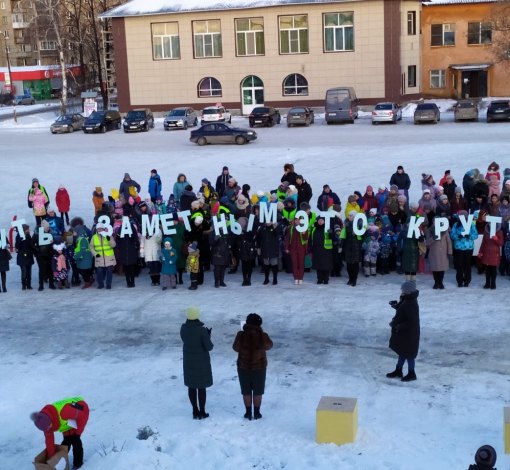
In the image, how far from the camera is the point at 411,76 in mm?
49031

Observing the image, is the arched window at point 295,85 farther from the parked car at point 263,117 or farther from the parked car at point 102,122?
the parked car at point 102,122

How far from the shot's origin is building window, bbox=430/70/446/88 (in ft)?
170

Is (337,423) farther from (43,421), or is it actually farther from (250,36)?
(250,36)

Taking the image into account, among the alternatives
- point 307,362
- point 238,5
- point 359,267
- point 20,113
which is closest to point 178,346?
point 307,362

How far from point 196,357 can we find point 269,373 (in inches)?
71.6

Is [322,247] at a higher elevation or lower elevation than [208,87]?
lower

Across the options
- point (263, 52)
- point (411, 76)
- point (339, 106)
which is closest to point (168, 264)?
point (339, 106)

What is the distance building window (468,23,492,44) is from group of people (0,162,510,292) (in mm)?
37864

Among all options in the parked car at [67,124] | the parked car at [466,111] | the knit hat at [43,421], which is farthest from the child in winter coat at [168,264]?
the parked car at [67,124]

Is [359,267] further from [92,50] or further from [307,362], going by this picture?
[92,50]

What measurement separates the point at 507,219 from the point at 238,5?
3538cm

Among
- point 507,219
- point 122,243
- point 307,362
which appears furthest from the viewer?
point 122,243

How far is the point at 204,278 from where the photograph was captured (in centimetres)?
1499

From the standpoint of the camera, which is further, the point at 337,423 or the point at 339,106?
the point at 339,106
